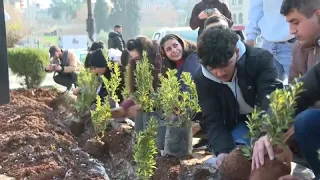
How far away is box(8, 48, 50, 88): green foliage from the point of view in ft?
36.7

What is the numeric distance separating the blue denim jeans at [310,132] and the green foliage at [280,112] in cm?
22

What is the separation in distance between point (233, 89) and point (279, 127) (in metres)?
0.99

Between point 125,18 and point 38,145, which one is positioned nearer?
point 38,145

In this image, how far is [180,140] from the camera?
357 centimetres

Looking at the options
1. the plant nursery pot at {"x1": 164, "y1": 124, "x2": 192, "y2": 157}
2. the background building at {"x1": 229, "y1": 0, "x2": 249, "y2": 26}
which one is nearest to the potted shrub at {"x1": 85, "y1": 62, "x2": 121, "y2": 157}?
the plant nursery pot at {"x1": 164, "y1": 124, "x2": 192, "y2": 157}

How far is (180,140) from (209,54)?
36.4 inches

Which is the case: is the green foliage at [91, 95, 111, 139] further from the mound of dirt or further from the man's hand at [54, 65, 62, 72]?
the man's hand at [54, 65, 62, 72]

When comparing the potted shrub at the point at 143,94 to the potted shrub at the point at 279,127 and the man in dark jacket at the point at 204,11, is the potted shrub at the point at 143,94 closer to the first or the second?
the man in dark jacket at the point at 204,11

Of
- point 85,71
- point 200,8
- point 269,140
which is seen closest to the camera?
point 269,140

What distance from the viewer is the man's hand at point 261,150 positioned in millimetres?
2295

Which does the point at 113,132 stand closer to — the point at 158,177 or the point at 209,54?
the point at 158,177

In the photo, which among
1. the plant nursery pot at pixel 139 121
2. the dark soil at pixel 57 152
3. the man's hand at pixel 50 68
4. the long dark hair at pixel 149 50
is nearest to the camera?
the dark soil at pixel 57 152

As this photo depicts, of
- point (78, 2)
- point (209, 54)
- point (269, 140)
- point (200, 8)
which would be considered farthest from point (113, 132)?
point (78, 2)

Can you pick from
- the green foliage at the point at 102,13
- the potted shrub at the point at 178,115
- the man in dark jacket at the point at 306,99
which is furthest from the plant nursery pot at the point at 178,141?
the green foliage at the point at 102,13
